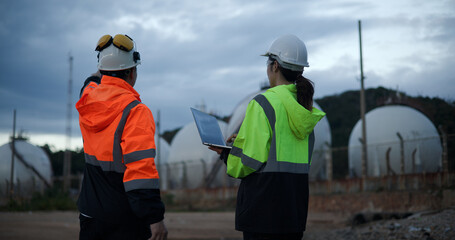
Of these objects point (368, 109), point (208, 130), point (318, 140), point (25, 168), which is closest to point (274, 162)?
point (208, 130)

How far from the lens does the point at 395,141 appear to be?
789 inches

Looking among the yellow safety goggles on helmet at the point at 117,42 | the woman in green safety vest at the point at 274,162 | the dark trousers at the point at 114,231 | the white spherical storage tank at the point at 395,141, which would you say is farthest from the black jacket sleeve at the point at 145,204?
the white spherical storage tank at the point at 395,141

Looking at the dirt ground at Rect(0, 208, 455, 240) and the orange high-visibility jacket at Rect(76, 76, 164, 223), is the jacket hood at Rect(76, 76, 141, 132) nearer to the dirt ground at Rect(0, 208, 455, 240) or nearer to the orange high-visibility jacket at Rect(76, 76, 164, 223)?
the orange high-visibility jacket at Rect(76, 76, 164, 223)

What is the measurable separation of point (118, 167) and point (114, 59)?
737 mm

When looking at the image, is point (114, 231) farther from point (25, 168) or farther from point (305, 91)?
point (25, 168)

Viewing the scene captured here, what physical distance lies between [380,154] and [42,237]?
47.3 ft

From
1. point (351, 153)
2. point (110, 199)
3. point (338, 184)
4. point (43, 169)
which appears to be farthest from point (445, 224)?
point (43, 169)

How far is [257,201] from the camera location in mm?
3020

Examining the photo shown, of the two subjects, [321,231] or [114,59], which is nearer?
[114,59]

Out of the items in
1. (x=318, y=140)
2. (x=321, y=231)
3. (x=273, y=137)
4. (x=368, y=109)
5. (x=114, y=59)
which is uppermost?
(x=368, y=109)

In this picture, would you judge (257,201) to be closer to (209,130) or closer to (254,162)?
(254,162)

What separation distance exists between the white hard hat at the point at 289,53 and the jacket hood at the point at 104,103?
1.06 m

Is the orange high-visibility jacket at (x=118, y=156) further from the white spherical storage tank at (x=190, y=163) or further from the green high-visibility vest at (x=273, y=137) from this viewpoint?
the white spherical storage tank at (x=190, y=163)

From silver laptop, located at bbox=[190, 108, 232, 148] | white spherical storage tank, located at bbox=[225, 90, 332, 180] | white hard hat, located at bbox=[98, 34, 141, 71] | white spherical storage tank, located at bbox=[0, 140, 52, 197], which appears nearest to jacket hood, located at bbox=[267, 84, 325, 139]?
silver laptop, located at bbox=[190, 108, 232, 148]
